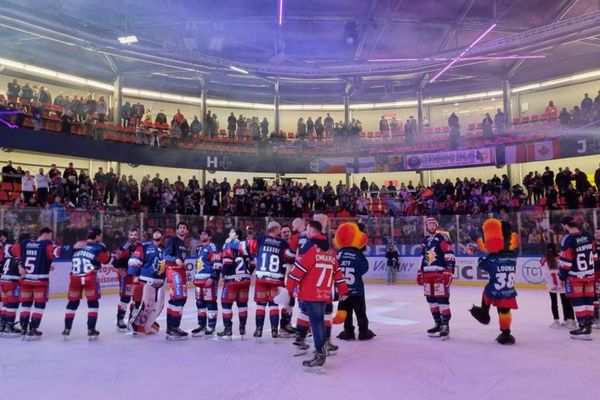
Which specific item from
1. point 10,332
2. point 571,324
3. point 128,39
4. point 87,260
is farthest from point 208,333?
point 128,39

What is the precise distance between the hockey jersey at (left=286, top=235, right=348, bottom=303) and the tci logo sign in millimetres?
12247

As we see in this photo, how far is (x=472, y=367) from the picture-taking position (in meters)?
6.13

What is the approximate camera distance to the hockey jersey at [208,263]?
825cm

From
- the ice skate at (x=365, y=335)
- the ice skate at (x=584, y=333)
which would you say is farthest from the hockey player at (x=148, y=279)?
the ice skate at (x=584, y=333)

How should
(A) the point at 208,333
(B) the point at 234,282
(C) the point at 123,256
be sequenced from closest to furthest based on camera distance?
(B) the point at 234,282 → (A) the point at 208,333 → (C) the point at 123,256

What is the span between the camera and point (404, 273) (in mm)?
18938

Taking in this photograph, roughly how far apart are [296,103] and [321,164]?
292 inches

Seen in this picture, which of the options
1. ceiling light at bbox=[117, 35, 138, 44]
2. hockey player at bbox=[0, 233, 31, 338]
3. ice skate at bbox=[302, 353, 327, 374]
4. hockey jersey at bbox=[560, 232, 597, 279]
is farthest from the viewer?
ceiling light at bbox=[117, 35, 138, 44]

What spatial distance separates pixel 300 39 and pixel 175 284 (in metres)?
19.0

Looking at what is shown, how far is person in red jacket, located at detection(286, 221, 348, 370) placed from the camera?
596cm

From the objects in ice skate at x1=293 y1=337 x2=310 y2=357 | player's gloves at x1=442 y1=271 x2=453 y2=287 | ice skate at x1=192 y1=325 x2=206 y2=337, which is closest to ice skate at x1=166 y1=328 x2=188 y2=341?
ice skate at x1=192 y1=325 x2=206 y2=337

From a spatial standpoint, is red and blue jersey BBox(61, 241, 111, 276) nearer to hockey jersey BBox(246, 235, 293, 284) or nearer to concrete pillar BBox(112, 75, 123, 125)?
hockey jersey BBox(246, 235, 293, 284)

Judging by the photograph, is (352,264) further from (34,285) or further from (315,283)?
(34,285)

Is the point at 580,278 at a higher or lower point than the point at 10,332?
higher
